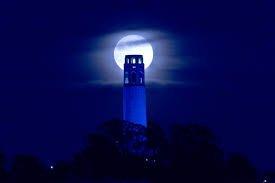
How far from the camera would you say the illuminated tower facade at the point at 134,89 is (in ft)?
468

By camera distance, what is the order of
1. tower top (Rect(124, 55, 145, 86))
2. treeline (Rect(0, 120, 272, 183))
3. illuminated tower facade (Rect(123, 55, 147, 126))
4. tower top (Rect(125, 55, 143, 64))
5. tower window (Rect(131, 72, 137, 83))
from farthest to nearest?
tower top (Rect(125, 55, 143, 64)), tower top (Rect(124, 55, 145, 86)), tower window (Rect(131, 72, 137, 83)), illuminated tower facade (Rect(123, 55, 147, 126)), treeline (Rect(0, 120, 272, 183))

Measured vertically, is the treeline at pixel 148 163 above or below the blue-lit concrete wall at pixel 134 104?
below

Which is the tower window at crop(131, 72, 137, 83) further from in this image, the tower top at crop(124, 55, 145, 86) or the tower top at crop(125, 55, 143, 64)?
the tower top at crop(125, 55, 143, 64)

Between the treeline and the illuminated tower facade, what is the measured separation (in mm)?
32705

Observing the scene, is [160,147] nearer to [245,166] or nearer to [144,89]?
[245,166]

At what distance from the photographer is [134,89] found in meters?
144

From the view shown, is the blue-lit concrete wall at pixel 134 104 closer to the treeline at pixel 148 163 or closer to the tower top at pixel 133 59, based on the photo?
the tower top at pixel 133 59

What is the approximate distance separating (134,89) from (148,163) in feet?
142

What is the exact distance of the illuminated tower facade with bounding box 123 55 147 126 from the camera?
14250cm

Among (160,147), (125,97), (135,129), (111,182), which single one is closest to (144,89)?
(125,97)

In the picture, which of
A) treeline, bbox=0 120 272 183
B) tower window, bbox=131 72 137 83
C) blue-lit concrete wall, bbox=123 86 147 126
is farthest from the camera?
tower window, bbox=131 72 137 83

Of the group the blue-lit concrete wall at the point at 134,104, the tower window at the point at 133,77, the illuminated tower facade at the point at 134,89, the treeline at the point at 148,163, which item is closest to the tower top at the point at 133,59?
the illuminated tower facade at the point at 134,89

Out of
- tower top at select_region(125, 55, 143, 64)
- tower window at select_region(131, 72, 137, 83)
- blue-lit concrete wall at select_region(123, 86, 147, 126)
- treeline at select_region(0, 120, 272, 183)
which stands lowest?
treeline at select_region(0, 120, 272, 183)

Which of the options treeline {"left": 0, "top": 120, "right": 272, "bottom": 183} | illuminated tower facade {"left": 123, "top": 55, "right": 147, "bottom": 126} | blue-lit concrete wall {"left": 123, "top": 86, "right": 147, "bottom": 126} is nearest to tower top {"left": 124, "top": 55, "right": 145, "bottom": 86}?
illuminated tower facade {"left": 123, "top": 55, "right": 147, "bottom": 126}
